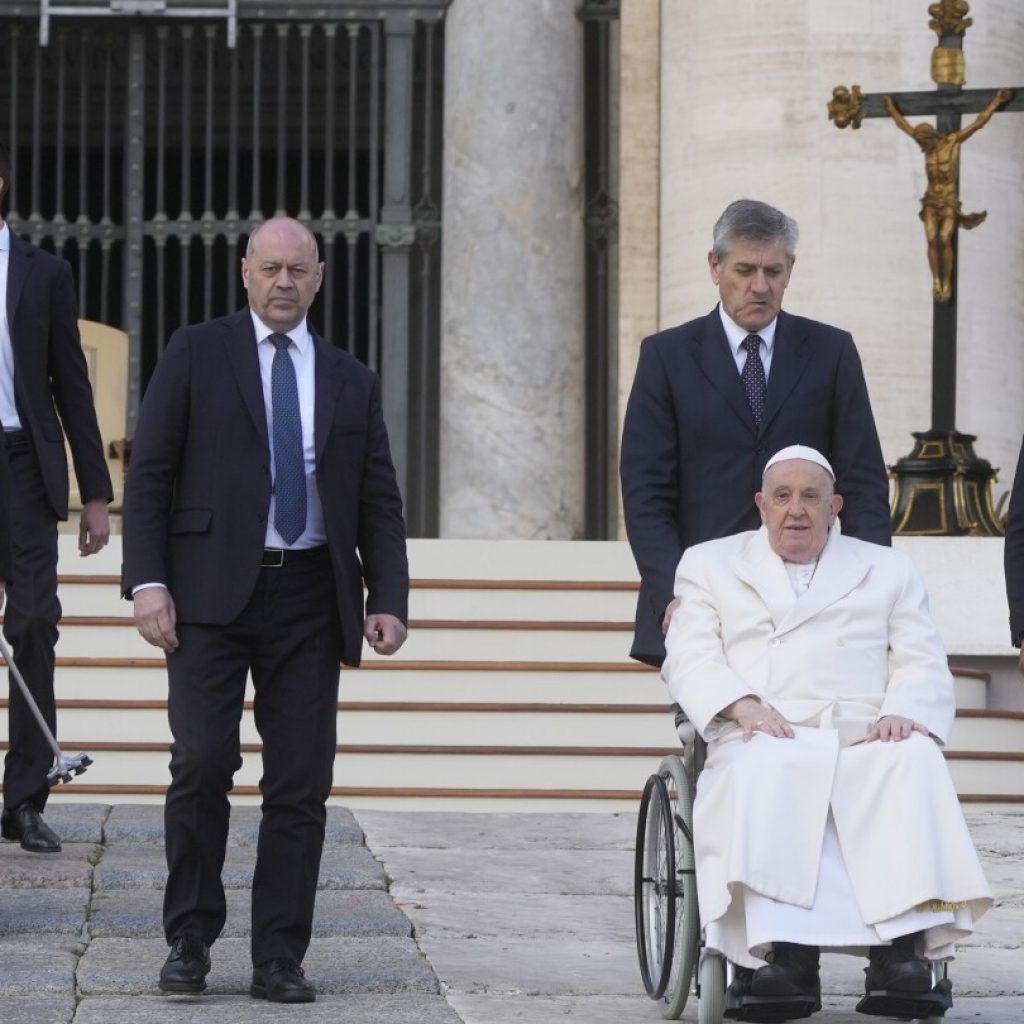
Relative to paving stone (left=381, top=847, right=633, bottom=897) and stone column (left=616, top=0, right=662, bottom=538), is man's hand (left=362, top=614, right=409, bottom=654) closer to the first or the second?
paving stone (left=381, top=847, right=633, bottom=897)

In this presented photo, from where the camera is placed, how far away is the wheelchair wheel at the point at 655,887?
17.7 ft

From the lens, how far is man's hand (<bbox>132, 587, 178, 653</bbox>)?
5402 millimetres

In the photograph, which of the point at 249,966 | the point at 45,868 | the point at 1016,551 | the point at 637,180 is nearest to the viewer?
the point at 249,966

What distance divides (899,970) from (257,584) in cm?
156

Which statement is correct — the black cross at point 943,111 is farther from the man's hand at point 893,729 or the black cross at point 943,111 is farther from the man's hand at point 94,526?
the man's hand at point 893,729

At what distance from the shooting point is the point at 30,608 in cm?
702

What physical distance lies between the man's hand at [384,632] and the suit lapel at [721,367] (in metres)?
0.87

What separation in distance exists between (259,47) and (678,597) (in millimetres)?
8935

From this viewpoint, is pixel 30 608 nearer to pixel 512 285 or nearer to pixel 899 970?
pixel 899 970

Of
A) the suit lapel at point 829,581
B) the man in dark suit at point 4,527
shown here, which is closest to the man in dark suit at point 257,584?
the man in dark suit at point 4,527

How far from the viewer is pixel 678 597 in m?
5.44

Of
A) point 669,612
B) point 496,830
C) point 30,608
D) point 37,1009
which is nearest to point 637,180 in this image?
point 496,830

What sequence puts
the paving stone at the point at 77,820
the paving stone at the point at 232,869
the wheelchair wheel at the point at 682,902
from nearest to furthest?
1. the wheelchair wheel at the point at 682,902
2. the paving stone at the point at 232,869
3. the paving stone at the point at 77,820

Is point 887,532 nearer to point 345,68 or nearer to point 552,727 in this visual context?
point 552,727
